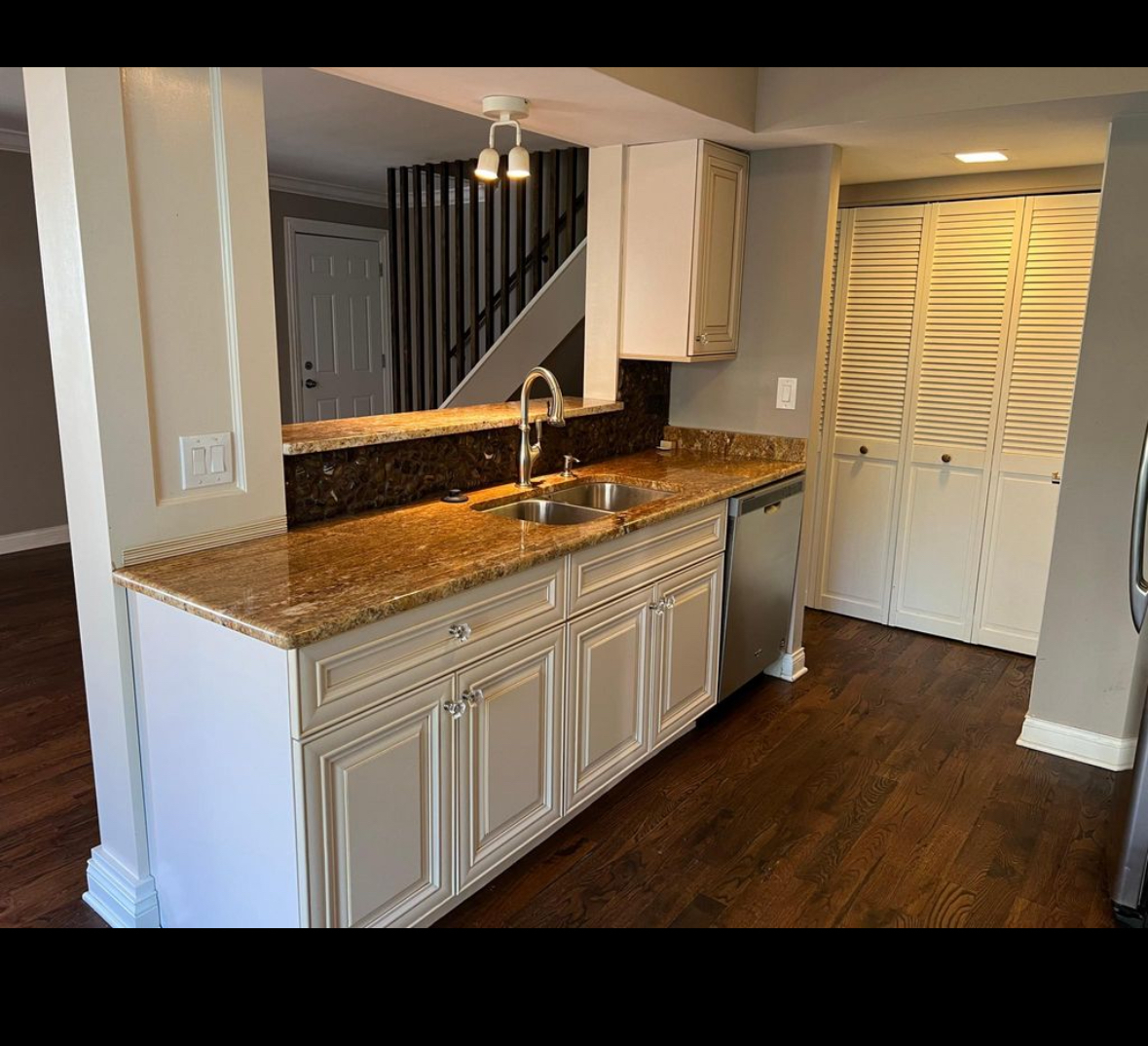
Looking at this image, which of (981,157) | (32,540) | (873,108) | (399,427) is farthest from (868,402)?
(32,540)

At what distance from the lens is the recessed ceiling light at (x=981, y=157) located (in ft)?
10.8

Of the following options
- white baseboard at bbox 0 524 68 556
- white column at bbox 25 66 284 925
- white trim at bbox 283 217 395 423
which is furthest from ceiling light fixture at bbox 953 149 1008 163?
white baseboard at bbox 0 524 68 556

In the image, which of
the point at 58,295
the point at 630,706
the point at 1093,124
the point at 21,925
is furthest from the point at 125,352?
the point at 1093,124

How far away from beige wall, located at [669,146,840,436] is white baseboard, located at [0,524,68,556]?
4.01 m

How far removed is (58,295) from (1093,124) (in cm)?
297

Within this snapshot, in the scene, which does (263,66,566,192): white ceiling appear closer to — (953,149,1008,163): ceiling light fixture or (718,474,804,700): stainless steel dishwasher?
(953,149,1008,163): ceiling light fixture

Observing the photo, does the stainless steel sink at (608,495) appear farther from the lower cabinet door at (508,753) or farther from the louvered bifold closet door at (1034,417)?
the louvered bifold closet door at (1034,417)

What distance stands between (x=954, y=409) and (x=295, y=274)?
4.38 m

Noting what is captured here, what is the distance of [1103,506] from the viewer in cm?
288

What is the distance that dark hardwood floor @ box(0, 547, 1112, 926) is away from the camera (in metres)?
2.25

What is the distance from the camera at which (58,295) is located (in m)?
1.81

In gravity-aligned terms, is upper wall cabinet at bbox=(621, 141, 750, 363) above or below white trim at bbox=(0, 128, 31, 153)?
below

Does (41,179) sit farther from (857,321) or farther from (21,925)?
(857,321)
